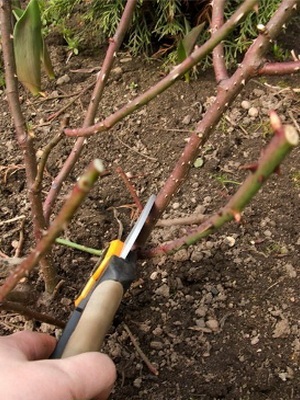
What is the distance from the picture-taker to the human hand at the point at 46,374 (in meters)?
0.86

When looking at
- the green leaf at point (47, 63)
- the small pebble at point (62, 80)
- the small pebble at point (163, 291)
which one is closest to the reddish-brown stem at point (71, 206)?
the small pebble at point (163, 291)

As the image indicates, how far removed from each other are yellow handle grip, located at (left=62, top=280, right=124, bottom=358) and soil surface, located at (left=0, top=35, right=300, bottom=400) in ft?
0.88

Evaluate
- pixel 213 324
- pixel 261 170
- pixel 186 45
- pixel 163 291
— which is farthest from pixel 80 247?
pixel 261 170

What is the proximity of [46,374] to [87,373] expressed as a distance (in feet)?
0.28

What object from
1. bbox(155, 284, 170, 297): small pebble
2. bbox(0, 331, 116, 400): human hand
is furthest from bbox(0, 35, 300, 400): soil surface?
bbox(0, 331, 116, 400): human hand

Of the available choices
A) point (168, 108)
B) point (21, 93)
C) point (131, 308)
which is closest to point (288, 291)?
point (131, 308)

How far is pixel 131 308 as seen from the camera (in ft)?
4.84

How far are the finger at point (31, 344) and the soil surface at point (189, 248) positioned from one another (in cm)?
26

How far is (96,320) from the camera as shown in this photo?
1.12 metres

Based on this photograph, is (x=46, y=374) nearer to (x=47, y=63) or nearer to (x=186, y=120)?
(x=186, y=120)

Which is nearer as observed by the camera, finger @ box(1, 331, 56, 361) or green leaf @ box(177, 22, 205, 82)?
finger @ box(1, 331, 56, 361)

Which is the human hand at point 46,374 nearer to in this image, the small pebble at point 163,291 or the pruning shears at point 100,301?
the pruning shears at point 100,301

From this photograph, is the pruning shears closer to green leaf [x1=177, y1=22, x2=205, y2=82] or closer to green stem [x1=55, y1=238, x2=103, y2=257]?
green stem [x1=55, y1=238, x2=103, y2=257]

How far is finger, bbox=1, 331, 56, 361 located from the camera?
1030mm
